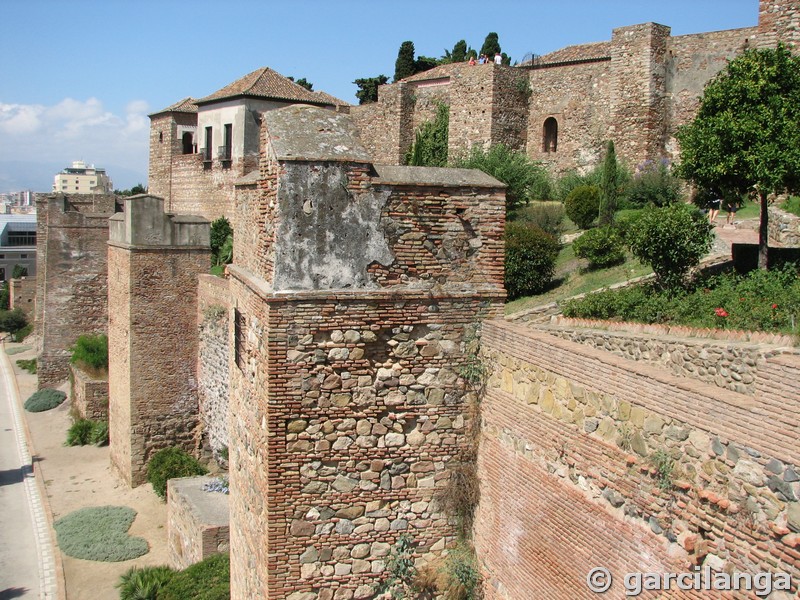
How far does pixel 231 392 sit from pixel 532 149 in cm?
2095

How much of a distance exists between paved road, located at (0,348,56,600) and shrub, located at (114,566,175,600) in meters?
1.24

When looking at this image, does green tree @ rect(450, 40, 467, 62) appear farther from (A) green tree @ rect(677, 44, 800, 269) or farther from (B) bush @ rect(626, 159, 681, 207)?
(A) green tree @ rect(677, 44, 800, 269)

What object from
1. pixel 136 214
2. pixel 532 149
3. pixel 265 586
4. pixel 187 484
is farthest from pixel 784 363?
pixel 532 149

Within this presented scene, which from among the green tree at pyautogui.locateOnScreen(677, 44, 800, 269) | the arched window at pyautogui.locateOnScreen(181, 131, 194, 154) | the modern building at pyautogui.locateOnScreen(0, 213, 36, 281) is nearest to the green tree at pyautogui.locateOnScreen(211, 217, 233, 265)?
the arched window at pyautogui.locateOnScreen(181, 131, 194, 154)

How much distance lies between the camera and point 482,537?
5805 mm

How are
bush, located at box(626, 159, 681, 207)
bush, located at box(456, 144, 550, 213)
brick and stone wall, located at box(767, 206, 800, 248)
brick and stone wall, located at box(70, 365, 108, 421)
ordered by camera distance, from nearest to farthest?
brick and stone wall, located at box(767, 206, 800, 248) → bush, located at box(626, 159, 681, 207) → brick and stone wall, located at box(70, 365, 108, 421) → bush, located at box(456, 144, 550, 213)

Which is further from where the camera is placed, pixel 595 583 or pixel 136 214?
pixel 136 214

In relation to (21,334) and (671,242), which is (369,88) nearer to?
(21,334)

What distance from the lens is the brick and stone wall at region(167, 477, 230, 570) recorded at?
10688mm

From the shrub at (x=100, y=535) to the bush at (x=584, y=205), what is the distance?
11317 millimetres

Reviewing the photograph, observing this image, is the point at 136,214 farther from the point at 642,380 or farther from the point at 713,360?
the point at 642,380

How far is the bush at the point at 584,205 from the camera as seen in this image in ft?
61.5

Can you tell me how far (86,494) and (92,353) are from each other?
5.94m

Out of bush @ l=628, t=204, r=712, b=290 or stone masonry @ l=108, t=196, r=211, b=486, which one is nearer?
bush @ l=628, t=204, r=712, b=290
